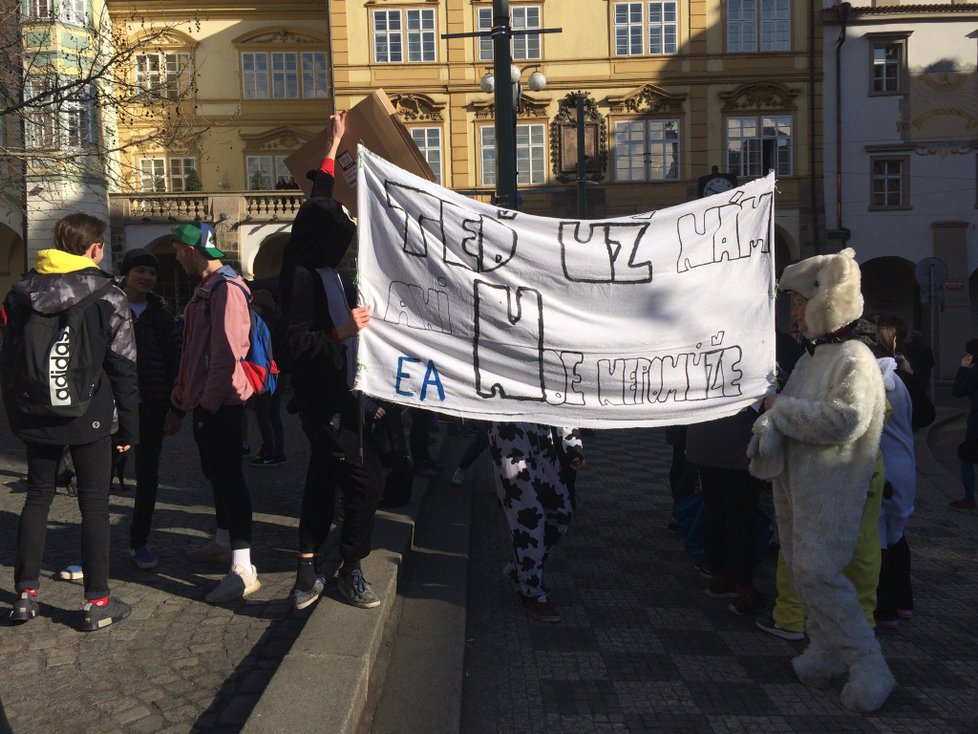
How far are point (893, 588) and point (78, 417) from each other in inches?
164

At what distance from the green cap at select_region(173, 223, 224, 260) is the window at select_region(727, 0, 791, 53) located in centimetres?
2737

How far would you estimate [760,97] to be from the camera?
2983 centimetres

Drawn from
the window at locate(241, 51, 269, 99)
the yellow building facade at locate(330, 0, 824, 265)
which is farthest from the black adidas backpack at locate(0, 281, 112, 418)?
the window at locate(241, 51, 269, 99)

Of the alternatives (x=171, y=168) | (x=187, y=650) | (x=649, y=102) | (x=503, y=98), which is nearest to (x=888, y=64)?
(x=649, y=102)

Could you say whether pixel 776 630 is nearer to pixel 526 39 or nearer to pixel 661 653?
pixel 661 653

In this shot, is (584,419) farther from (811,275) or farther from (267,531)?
(267,531)

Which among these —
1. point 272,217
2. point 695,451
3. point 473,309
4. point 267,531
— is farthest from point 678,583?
point 272,217

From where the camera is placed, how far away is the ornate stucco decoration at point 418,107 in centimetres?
2992

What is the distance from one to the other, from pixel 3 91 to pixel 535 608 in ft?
31.0

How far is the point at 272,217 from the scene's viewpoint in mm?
29266

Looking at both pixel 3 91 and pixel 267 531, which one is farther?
pixel 3 91

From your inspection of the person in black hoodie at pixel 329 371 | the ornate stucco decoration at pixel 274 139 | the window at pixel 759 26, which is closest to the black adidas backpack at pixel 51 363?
the person in black hoodie at pixel 329 371

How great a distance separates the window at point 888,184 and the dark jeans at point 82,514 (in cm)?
2912

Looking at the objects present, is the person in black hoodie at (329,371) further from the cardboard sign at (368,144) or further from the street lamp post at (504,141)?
the street lamp post at (504,141)
